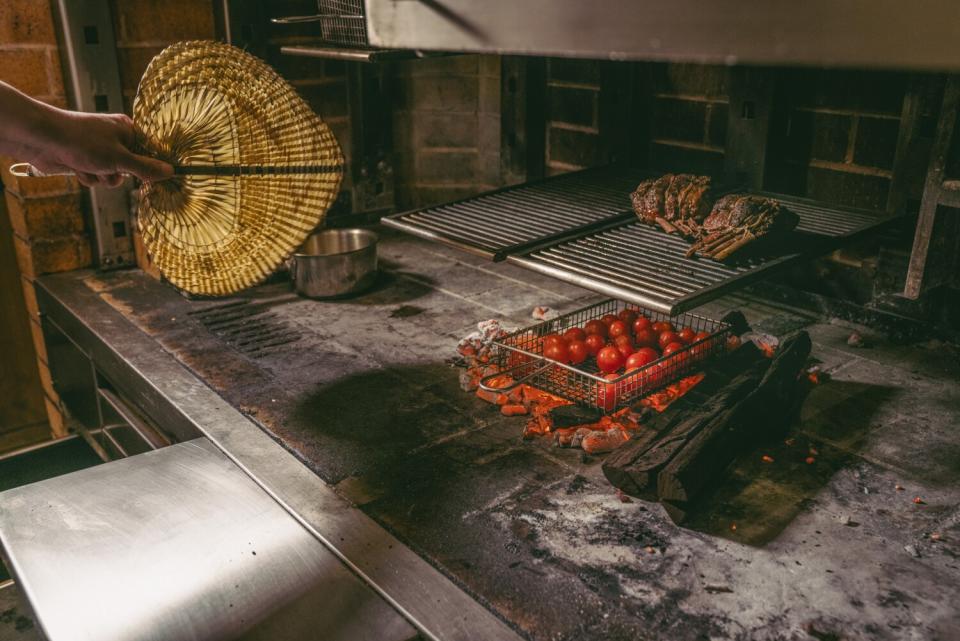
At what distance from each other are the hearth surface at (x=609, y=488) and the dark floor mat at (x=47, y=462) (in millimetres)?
1024

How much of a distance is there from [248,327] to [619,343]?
166 cm

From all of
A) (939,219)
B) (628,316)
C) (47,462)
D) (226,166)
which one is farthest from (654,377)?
(47,462)

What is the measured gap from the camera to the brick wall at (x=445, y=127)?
4.65 m

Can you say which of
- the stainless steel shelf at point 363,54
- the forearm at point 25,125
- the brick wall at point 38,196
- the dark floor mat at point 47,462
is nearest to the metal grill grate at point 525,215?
the stainless steel shelf at point 363,54

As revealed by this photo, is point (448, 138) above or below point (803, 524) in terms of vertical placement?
above

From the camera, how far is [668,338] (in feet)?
9.45

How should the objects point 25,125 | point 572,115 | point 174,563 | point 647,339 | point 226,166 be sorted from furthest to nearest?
point 572,115
point 647,339
point 226,166
point 174,563
point 25,125

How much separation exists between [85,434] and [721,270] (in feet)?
10.7

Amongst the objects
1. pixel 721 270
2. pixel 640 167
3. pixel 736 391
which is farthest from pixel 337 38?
pixel 736 391

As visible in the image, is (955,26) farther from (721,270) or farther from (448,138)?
(448,138)

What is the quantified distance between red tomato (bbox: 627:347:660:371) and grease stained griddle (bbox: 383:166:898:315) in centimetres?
38

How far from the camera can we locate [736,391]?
2570 millimetres

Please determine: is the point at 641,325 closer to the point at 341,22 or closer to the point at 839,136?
the point at 839,136

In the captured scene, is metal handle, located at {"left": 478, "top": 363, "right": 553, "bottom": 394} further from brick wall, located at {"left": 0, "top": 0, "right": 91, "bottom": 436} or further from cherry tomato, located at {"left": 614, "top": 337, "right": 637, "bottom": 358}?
brick wall, located at {"left": 0, "top": 0, "right": 91, "bottom": 436}
